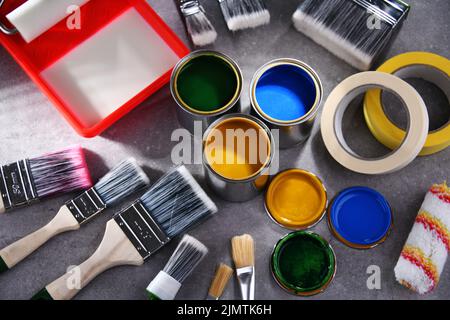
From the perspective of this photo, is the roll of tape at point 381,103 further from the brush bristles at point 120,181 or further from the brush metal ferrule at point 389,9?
the brush bristles at point 120,181

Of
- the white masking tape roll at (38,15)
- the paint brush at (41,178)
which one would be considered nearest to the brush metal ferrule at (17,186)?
the paint brush at (41,178)

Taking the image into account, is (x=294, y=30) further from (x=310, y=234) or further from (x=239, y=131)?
(x=310, y=234)

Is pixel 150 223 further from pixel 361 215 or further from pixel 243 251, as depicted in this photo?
pixel 361 215

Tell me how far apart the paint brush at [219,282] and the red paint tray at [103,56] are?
46 centimetres

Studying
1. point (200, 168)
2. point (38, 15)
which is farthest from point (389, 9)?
point (38, 15)

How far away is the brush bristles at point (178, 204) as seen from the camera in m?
1.53

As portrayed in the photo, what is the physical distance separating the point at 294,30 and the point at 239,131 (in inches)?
14.7

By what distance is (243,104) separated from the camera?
1673 mm

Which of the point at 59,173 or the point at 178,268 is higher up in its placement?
the point at 59,173

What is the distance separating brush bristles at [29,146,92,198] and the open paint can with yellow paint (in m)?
0.47

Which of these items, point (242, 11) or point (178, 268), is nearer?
point (178, 268)

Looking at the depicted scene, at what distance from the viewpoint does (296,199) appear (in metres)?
1.60

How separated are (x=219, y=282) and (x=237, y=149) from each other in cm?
33
